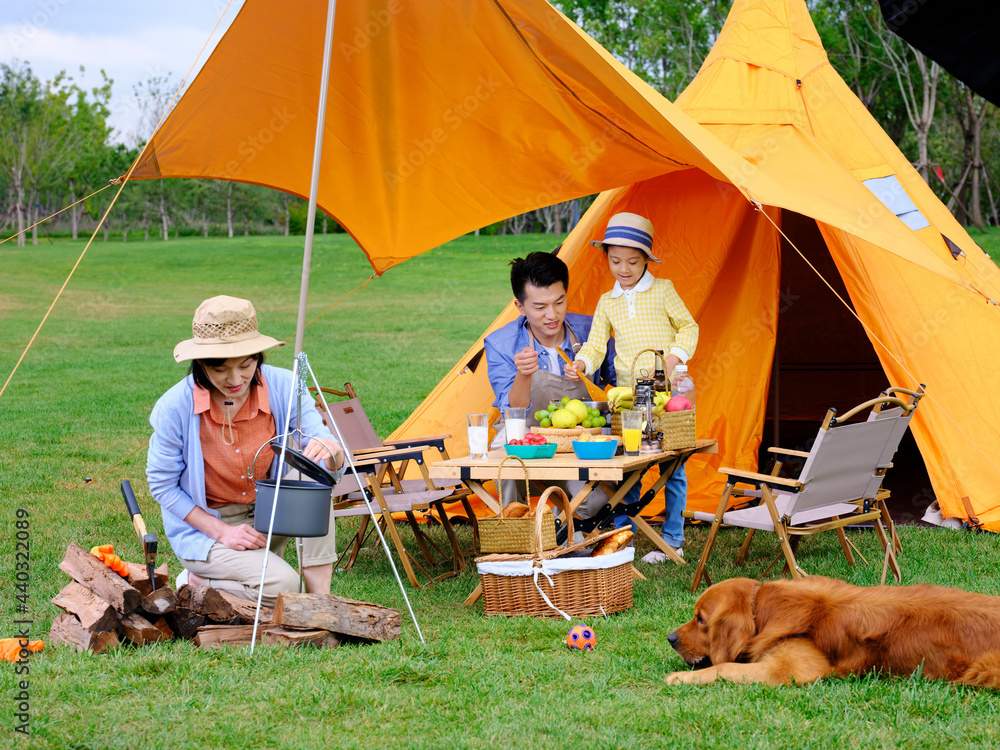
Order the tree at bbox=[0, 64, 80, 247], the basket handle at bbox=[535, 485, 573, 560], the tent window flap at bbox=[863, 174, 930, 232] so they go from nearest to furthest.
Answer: the basket handle at bbox=[535, 485, 573, 560] < the tent window flap at bbox=[863, 174, 930, 232] < the tree at bbox=[0, 64, 80, 247]

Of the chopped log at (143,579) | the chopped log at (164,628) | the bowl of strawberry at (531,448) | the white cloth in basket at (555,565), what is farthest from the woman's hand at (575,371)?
the chopped log at (164,628)

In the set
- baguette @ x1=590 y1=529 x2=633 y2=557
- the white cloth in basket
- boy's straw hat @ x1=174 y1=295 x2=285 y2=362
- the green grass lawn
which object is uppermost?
boy's straw hat @ x1=174 y1=295 x2=285 y2=362

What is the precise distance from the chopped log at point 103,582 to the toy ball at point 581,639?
1.48m

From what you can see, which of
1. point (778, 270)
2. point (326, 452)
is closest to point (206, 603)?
point (326, 452)

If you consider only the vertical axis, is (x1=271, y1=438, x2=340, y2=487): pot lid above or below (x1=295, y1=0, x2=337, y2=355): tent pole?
below

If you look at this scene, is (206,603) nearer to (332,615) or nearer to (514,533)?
(332,615)

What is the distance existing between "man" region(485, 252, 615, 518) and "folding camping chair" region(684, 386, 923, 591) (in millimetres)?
685

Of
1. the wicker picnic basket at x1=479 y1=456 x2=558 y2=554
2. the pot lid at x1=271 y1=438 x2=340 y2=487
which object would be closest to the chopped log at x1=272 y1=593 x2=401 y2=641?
the pot lid at x1=271 y1=438 x2=340 y2=487

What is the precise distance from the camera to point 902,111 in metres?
30.3

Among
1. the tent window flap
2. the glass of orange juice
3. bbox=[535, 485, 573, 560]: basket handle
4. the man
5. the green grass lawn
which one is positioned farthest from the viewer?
the tent window flap

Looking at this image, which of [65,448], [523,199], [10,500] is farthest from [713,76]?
[65,448]

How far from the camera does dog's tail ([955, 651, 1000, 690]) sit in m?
2.84

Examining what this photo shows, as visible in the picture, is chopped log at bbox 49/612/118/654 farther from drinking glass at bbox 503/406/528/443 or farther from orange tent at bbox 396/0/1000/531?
orange tent at bbox 396/0/1000/531

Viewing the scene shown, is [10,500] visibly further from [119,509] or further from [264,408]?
[264,408]
